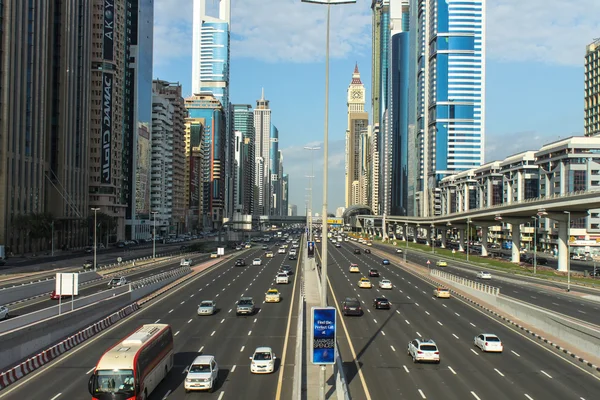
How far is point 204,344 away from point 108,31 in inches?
4757

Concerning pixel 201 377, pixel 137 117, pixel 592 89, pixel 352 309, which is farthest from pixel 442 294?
pixel 592 89

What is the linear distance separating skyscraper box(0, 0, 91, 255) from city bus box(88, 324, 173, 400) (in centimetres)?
7663

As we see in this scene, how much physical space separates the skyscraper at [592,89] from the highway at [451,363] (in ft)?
489

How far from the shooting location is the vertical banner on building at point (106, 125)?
131875 millimetres

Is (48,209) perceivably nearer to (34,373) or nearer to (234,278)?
(234,278)

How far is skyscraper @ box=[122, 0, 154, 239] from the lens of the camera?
161750mm

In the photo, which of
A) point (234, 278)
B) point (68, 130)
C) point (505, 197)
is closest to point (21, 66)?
point (68, 130)

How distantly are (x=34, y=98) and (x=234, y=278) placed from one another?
56357mm

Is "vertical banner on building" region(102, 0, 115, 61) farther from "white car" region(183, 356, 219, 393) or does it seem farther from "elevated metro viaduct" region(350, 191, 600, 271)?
"white car" region(183, 356, 219, 393)

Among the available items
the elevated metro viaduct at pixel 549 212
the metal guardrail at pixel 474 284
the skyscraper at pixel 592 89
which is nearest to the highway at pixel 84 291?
the metal guardrail at pixel 474 284

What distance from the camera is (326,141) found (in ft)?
68.5

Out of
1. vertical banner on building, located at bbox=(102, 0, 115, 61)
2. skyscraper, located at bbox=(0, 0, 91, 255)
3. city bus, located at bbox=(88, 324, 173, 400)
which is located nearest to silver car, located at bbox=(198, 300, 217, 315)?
city bus, located at bbox=(88, 324, 173, 400)

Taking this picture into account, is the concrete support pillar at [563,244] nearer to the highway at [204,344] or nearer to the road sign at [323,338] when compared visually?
the highway at [204,344]

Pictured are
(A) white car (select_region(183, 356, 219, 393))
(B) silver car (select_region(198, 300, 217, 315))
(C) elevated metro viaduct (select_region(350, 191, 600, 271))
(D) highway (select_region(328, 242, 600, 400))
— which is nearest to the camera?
(A) white car (select_region(183, 356, 219, 393))
